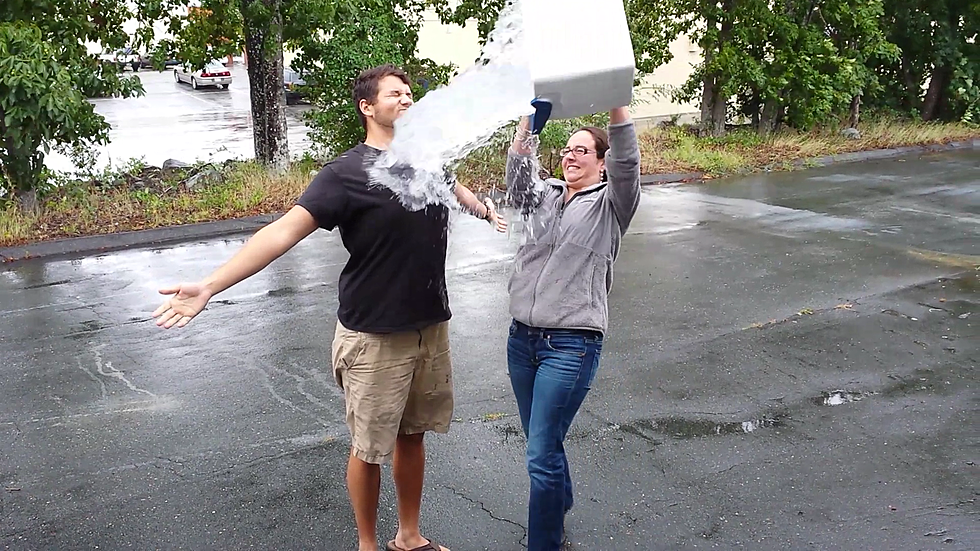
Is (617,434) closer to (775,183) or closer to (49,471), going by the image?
(49,471)

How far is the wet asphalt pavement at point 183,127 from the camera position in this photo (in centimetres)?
1659

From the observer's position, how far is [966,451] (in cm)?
444

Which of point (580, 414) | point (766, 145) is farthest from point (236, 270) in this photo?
point (766, 145)

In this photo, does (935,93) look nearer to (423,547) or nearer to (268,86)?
(268,86)

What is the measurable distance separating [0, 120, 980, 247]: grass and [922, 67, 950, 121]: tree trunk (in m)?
4.73

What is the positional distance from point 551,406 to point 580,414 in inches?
71.8

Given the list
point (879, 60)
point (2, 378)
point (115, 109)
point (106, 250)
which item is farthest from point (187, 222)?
Result: point (115, 109)

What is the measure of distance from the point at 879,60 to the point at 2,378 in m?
19.2

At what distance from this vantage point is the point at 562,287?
125 inches

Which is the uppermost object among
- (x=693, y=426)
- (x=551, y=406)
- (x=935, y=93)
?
(x=935, y=93)

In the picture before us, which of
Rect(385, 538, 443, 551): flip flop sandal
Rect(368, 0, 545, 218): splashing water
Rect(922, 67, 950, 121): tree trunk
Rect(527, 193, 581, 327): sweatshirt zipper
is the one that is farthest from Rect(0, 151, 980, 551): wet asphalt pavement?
Rect(922, 67, 950, 121): tree trunk

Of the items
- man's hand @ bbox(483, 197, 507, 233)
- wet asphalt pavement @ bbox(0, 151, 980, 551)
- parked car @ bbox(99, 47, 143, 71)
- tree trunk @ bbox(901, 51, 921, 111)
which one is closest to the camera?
man's hand @ bbox(483, 197, 507, 233)

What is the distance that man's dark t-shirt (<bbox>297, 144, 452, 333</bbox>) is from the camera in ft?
9.58

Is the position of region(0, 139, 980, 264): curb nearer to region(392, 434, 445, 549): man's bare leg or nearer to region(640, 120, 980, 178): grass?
region(640, 120, 980, 178): grass
